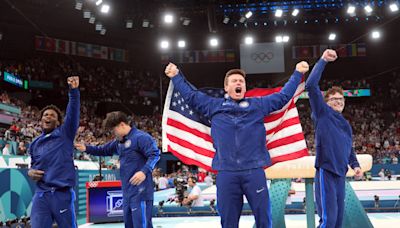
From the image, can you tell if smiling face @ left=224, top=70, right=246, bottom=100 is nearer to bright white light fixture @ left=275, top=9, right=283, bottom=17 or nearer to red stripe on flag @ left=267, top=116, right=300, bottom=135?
red stripe on flag @ left=267, top=116, right=300, bottom=135

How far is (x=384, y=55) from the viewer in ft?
106

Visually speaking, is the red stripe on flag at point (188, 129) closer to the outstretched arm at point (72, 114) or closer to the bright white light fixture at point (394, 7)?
the outstretched arm at point (72, 114)

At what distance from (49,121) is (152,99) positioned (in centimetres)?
2942

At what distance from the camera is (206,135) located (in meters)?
4.48

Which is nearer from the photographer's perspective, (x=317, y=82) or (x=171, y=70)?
(x=171, y=70)

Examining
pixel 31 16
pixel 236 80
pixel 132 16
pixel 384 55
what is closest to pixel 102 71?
pixel 31 16

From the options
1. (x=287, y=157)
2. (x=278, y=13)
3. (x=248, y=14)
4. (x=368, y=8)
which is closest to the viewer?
(x=287, y=157)

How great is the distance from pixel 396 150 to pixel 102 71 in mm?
20954

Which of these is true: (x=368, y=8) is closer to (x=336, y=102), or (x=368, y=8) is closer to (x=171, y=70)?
(x=336, y=102)

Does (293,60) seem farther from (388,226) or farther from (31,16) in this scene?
(388,226)

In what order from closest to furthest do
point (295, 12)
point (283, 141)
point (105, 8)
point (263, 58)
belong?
1. point (283, 141)
2. point (105, 8)
3. point (295, 12)
4. point (263, 58)

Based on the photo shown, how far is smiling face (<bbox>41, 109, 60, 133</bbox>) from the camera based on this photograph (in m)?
4.22

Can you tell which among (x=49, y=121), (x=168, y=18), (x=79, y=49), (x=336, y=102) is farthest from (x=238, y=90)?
(x=79, y=49)

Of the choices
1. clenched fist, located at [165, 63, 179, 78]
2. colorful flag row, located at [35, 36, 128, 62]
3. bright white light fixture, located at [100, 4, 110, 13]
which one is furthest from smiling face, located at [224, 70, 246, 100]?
colorful flag row, located at [35, 36, 128, 62]
